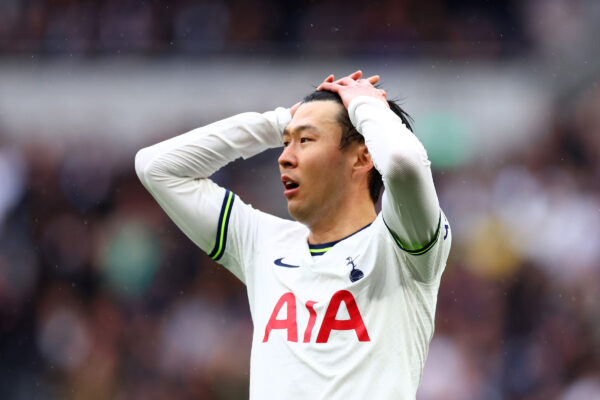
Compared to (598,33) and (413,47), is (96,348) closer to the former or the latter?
(413,47)

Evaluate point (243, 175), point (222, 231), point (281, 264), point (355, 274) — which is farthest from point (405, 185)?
point (243, 175)

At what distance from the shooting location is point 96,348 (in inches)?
255

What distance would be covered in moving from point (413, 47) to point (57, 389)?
398cm

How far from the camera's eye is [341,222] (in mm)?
2846

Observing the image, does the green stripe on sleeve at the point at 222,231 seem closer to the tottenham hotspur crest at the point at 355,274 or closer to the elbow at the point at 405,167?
the tottenham hotspur crest at the point at 355,274

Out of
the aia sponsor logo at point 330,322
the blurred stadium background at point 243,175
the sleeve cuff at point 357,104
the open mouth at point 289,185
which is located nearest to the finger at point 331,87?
the sleeve cuff at point 357,104

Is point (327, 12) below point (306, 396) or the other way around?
the other way around

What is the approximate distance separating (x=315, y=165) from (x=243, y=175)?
164 inches

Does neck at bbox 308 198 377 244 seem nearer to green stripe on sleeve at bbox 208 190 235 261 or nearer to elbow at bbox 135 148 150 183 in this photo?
green stripe on sleeve at bbox 208 190 235 261

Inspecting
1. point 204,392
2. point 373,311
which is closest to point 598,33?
point 204,392

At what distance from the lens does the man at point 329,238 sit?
2434 millimetres

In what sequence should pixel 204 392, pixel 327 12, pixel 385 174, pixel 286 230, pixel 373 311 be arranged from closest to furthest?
pixel 385 174, pixel 373 311, pixel 286 230, pixel 204 392, pixel 327 12

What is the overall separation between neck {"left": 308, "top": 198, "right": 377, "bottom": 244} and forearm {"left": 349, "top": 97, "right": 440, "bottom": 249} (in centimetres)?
37

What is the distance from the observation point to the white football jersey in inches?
96.7
